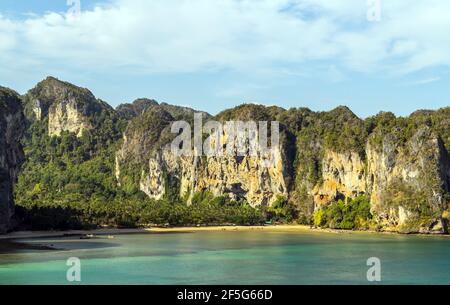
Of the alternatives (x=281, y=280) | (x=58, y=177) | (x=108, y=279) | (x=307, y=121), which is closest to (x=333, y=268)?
(x=281, y=280)

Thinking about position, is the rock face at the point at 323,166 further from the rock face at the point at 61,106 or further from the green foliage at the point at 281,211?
the rock face at the point at 61,106

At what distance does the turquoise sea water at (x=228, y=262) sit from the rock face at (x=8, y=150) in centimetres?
807

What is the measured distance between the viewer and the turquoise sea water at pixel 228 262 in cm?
4053

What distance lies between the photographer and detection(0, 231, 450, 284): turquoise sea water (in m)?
40.5

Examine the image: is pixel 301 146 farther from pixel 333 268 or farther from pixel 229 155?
pixel 333 268

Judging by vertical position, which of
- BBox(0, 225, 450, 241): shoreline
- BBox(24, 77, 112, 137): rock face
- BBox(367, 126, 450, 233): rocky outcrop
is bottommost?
BBox(0, 225, 450, 241): shoreline

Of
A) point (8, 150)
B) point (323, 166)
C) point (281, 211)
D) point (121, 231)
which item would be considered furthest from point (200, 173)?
point (8, 150)

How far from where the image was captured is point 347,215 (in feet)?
336

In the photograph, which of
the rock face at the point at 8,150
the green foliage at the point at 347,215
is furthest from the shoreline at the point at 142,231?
the rock face at the point at 8,150

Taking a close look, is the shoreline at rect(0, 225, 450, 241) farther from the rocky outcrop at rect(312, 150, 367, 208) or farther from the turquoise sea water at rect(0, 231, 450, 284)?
the rocky outcrop at rect(312, 150, 367, 208)

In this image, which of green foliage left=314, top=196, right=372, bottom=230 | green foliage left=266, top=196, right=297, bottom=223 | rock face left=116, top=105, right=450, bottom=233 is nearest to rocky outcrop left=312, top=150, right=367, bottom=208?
rock face left=116, top=105, right=450, bottom=233

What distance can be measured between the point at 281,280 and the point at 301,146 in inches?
3667

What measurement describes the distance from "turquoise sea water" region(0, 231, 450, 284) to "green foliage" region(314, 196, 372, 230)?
92.5ft

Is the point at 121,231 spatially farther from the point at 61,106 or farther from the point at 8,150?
the point at 61,106
